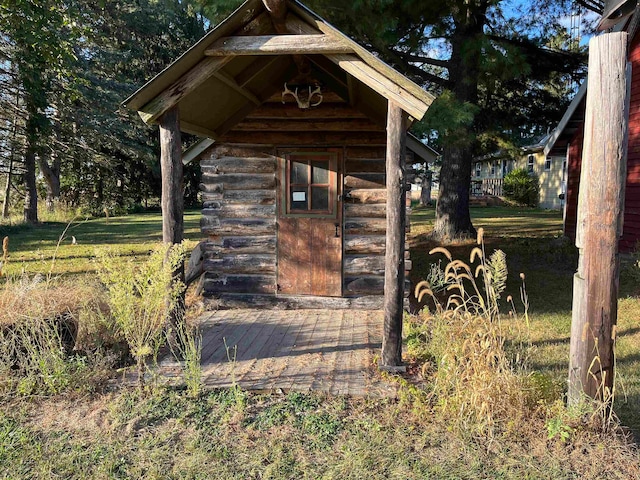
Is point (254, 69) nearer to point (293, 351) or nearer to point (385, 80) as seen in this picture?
point (385, 80)

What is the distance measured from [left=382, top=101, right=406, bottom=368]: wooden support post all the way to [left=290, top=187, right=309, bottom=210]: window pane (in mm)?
2630

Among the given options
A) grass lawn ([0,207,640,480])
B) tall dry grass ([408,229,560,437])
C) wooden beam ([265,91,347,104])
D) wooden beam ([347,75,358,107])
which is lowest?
grass lawn ([0,207,640,480])

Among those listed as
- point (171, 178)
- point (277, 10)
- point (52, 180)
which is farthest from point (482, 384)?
point (52, 180)

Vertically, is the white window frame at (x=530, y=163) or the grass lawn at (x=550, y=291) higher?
the white window frame at (x=530, y=163)

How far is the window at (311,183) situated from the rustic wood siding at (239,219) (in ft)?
0.93

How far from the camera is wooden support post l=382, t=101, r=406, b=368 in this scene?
4402mm

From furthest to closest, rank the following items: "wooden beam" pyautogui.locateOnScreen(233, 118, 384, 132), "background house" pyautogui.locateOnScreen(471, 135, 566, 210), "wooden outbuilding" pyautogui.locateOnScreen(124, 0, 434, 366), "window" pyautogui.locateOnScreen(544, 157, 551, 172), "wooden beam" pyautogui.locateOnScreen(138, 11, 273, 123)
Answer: "window" pyautogui.locateOnScreen(544, 157, 551, 172) < "background house" pyautogui.locateOnScreen(471, 135, 566, 210) < "wooden beam" pyautogui.locateOnScreen(233, 118, 384, 132) < "wooden outbuilding" pyautogui.locateOnScreen(124, 0, 434, 366) < "wooden beam" pyautogui.locateOnScreen(138, 11, 273, 123)

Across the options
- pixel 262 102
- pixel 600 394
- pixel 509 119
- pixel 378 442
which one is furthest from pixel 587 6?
pixel 378 442

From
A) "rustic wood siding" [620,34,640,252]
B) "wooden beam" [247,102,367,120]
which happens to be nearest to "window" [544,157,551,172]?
"rustic wood siding" [620,34,640,252]

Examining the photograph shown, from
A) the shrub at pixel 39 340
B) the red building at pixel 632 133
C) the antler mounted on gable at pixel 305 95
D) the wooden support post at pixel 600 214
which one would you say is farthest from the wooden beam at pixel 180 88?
the red building at pixel 632 133

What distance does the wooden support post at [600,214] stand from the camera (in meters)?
3.42

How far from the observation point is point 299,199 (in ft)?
22.9

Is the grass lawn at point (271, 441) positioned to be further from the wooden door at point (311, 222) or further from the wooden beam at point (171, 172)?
the wooden door at point (311, 222)

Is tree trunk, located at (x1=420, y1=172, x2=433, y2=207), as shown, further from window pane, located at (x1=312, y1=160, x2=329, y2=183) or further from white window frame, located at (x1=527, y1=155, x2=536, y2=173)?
window pane, located at (x1=312, y1=160, x2=329, y2=183)
